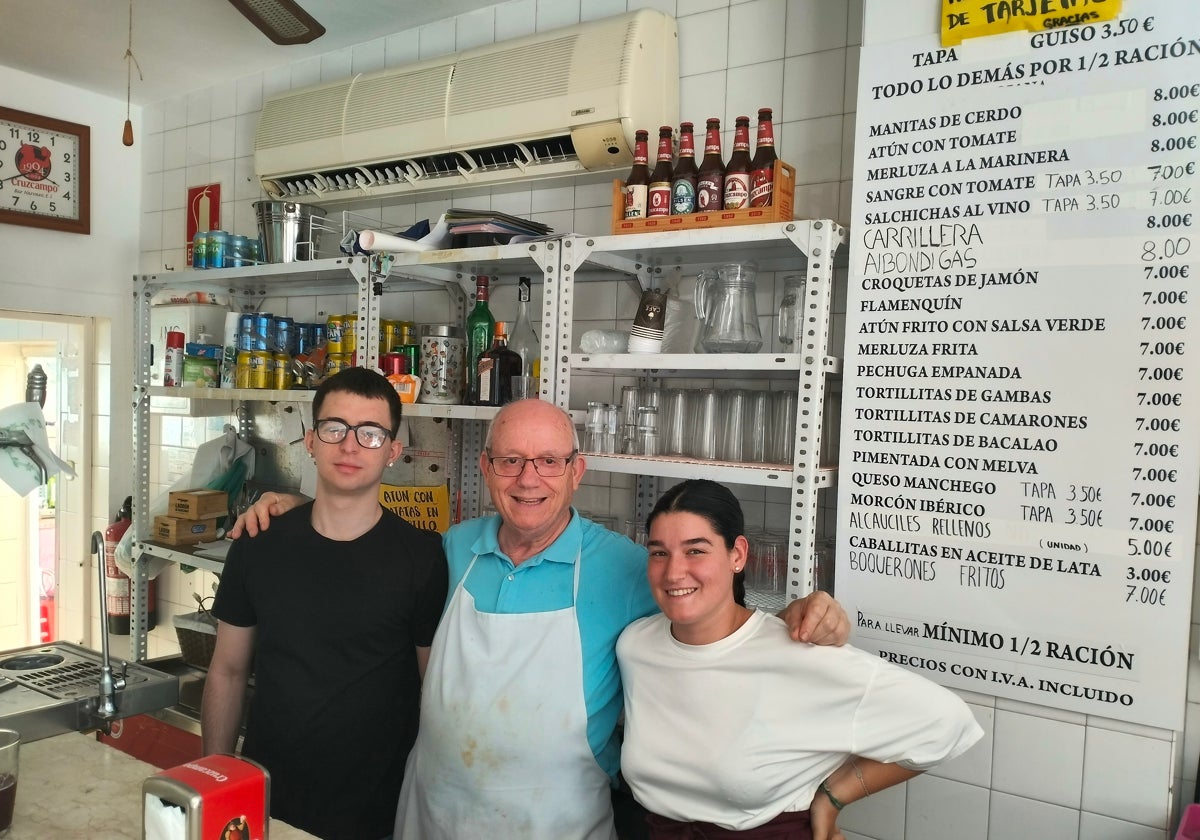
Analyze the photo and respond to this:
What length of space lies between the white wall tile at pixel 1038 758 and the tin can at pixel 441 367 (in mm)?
1702

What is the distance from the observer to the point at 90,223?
3984 mm

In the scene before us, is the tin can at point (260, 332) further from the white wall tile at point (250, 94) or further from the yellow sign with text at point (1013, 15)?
the yellow sign with text at point (1013, 15)

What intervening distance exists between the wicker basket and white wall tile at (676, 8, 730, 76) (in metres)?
2.54

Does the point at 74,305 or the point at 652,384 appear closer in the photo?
the point at 652,384

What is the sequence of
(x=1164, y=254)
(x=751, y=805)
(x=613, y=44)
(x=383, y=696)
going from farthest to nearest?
1. (x=613, y=44)
2. (x=383, y=696)
3. (x=1164, y=254)
4. (x=751, y=805)

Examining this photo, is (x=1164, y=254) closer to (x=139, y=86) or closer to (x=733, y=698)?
(x=733, y=698)

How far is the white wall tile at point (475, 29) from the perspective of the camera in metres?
2.90

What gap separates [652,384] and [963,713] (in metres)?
1.20

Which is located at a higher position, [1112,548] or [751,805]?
[1112,548]

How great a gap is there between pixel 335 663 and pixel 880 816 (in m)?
1.35

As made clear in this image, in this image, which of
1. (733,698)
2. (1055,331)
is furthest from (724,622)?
(1055,331)

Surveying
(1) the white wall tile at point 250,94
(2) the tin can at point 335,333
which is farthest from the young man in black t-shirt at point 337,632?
(1) the white wall tile at point 250,94

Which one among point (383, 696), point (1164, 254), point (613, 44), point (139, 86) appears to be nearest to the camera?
point (1164, 254)

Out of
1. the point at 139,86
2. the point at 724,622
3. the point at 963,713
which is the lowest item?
the point at 963,713
